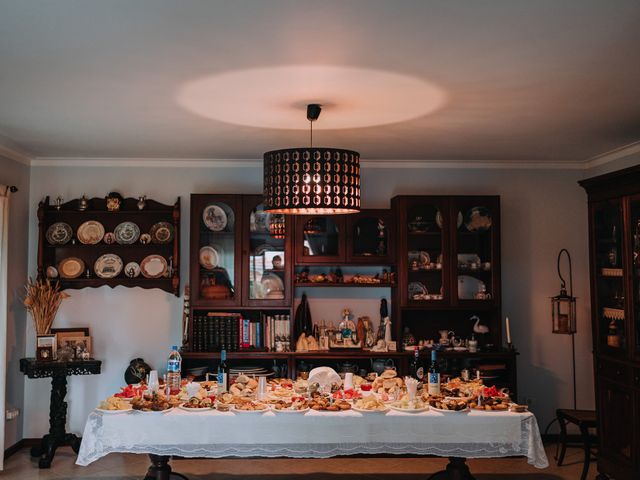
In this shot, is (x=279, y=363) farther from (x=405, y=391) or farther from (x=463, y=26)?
(x=463, y=26)

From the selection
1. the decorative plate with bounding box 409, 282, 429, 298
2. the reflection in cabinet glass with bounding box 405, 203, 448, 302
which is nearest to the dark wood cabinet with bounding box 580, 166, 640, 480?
the reflection in cabinet glass with bounding box 405, 203, 448, 302

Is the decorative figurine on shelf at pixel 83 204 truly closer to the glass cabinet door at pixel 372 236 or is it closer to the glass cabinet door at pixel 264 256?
the glass cabinet door at pixel 264 256

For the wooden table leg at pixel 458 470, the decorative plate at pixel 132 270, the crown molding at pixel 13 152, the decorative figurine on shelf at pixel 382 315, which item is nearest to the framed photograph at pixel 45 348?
the decorative plate at pixel 132 270

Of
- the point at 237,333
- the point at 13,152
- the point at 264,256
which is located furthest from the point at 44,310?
the point at 264,256

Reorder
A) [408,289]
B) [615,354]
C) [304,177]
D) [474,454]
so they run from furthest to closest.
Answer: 1. [408,289]
2. [615,354]
3. [474,454]
4. [304,177]

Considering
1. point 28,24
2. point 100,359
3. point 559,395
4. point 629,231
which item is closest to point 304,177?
point 28,24

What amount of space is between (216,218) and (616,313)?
10.9 ft

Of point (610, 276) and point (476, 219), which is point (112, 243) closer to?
point (476, 219)

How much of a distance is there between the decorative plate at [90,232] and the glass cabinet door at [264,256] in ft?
4.48

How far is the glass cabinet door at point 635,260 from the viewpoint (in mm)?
4426

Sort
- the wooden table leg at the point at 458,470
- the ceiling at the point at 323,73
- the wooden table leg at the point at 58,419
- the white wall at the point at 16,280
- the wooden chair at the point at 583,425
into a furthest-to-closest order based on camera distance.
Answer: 1. the white wall at the point at 16,280
2. the wooden table leg at the point at 58,419
3. the wooden chair at the point at 583,425
4. the wooden table leg at the point at 458,470
5. the ceiling at the point at 323,73

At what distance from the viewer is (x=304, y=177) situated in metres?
3.52

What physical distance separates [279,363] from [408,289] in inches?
52.4

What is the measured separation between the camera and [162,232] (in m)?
5.96
